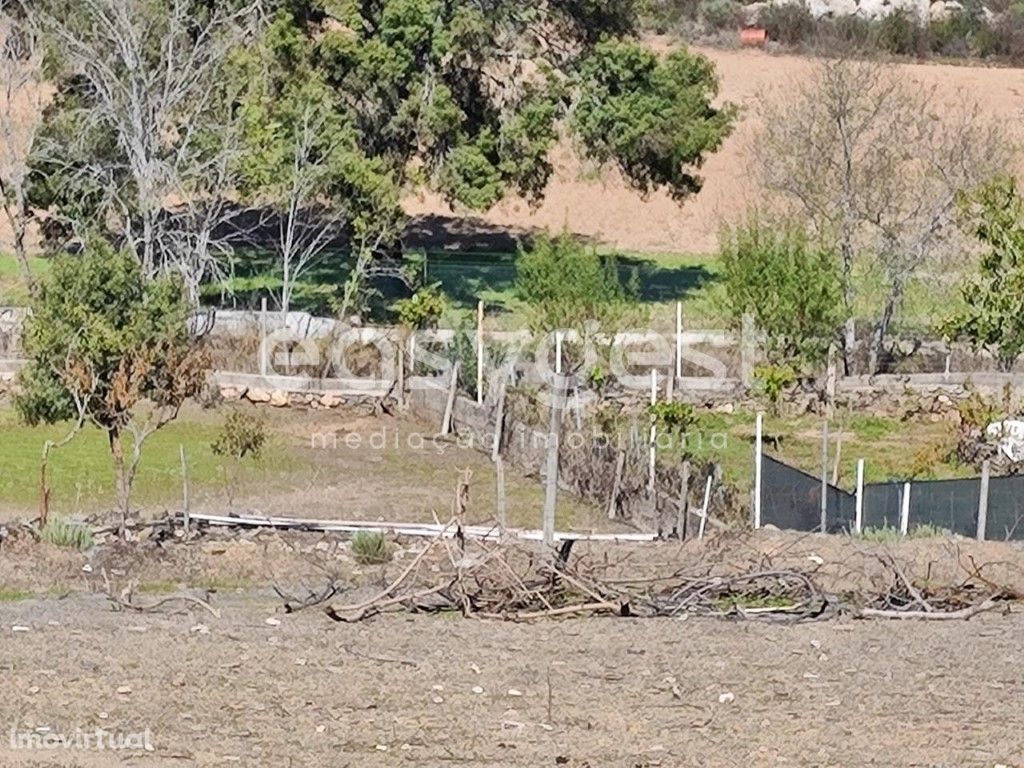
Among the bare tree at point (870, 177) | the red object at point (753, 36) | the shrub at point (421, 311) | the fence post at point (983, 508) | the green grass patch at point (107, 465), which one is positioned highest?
the red object at point (753, 36)

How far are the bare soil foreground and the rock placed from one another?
10373mm

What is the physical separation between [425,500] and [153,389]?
3.38 metres

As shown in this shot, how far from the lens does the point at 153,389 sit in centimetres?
2131

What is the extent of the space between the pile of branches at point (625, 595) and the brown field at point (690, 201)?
104 feet

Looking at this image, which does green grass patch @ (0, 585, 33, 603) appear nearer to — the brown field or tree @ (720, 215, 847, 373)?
tree @ (720, 215, 847, 373)

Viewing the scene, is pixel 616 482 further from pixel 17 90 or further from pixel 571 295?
pixel 17 90

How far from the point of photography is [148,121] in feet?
107

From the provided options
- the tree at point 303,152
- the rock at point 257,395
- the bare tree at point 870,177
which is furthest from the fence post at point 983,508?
the tree at point 303,152

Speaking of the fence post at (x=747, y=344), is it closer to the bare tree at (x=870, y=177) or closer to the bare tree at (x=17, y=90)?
the bare tree at (x=870, y=177)

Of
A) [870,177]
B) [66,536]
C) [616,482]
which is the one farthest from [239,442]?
[870,177]

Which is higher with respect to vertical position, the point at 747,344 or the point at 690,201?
the point at 690,201

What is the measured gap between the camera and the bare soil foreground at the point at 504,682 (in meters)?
11.9

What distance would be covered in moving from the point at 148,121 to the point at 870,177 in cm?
1242

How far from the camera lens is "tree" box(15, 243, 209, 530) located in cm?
1969
